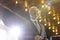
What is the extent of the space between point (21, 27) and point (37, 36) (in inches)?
8.7

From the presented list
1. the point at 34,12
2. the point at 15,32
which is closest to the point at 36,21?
the point at 34,12

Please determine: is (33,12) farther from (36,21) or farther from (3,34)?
(3,34)

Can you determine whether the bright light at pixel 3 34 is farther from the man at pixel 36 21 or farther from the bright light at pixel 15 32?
the man at pixel 36 21

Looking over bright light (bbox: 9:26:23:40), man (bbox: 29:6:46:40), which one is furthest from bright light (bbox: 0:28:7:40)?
man (bbox: 29:6:46:40)

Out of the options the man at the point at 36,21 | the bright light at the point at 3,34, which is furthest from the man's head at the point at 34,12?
the bright light at the point at 3,34

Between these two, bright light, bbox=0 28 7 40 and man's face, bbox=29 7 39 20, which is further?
man's face, bbox=29 7 39 20

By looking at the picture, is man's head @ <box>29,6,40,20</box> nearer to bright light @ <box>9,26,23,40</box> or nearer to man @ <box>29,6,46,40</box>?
man @ <box>29,6,46,40</box>

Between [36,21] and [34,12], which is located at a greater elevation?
[34,12]

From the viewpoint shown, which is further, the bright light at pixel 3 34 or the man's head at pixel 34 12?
the man's head at pixel 34 12

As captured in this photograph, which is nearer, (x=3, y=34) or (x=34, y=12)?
(x=3, y=34)

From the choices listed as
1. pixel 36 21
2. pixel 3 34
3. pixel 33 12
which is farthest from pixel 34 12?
pixel 3 34

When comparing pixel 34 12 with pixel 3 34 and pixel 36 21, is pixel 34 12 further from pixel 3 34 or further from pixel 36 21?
pixel 3 34

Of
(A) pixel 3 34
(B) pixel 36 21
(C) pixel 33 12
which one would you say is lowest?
(A) pixel 3 34

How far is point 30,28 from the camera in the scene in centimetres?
153
